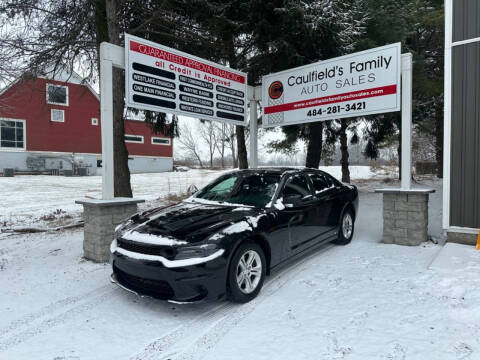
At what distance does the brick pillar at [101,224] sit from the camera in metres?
4.91

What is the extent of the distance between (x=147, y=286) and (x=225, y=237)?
0.96 metres

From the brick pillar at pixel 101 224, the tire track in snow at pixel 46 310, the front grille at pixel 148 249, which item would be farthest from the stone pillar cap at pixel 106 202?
the front grille at pixel 148 249

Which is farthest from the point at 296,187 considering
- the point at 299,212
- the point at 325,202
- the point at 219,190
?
the point at 219,190

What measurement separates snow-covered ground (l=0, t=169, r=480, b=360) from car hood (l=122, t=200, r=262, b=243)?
853 millimetres

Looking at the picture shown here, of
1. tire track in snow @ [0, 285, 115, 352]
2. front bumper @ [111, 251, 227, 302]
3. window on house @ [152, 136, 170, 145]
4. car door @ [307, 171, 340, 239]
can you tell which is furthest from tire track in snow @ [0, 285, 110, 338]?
window on house @ [152, 136, 170, 145]

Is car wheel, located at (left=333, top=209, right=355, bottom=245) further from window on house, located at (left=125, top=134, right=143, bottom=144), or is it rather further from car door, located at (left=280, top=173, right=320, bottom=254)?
window on house, located at (left=125, top=134, right=143, bottom=144)

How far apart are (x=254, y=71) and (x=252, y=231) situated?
7891mm

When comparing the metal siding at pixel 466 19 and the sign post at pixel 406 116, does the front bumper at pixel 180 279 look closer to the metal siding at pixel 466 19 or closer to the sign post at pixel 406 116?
the sign post at pixel 406 116

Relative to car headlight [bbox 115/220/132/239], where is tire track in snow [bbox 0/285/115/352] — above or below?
below

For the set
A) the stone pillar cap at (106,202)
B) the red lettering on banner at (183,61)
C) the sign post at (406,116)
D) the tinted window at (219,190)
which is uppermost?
the red lettering on banner at (183,61)

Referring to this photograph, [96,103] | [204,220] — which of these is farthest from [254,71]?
[96,103]

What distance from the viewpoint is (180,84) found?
241 inches

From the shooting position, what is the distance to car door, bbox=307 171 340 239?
16.5 feet

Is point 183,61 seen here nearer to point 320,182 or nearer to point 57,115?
point 320,182
